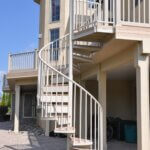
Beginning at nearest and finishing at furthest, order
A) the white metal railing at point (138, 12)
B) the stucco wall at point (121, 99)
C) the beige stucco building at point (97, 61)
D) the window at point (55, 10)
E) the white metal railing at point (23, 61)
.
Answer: the beige stucco building at point (97, 61)
the white metal railing at point (138, 12)
the stucco wall at point (121, 99)
the white metal railing at point (23, 61)
the window at point (55, 10)

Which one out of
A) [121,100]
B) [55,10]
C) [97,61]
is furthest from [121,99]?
[55,10]

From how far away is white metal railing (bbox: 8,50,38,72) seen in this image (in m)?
16.4

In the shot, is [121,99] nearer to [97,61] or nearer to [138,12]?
[97,61]

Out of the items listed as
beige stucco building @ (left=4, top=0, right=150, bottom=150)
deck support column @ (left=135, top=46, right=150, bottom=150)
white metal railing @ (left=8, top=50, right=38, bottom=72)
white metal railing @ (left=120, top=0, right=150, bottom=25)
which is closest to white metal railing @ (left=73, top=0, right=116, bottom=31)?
beige stucco building @ (left=4, top=0, right=150, bottom=150)

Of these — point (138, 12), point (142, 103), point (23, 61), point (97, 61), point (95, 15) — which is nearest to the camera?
point (142, 103)

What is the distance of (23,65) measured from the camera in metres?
16.9

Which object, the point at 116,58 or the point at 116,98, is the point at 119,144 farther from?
the point at 116,58

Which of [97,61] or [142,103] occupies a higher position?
[97,61]

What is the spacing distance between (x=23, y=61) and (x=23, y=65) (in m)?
0.22

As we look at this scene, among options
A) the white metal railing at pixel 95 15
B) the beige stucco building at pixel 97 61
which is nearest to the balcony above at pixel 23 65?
the beige stucco building at pixel 97 61

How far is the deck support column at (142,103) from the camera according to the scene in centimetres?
749

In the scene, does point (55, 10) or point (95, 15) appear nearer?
point (95, 15)

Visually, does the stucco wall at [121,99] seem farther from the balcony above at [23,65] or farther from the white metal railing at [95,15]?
the white metal railing at [95,15]

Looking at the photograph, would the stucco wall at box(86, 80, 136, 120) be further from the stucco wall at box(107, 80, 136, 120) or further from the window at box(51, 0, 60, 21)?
the window at box(51, 0, 60, 21)
